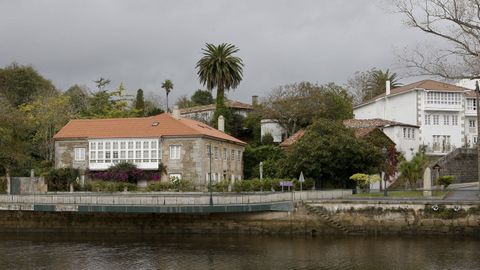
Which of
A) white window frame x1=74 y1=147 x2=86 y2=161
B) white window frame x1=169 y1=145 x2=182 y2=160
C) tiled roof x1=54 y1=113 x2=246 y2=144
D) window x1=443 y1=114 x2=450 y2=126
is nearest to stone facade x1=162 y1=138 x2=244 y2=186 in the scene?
white window frame x1=169 y1=145 x2=182 y2=160

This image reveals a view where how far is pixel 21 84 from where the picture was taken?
80062 mm

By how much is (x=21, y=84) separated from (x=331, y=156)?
49.0 m

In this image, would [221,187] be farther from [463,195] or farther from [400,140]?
[400,140]

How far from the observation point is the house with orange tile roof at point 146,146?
5566cm

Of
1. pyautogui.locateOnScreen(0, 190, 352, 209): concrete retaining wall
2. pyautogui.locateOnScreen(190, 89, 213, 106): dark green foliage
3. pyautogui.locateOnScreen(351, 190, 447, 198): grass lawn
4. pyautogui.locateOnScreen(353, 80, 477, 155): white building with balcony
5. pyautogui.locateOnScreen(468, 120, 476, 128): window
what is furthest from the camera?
pyautogui.locateOnScreen(190, 89, 213, 106): dark green foliage

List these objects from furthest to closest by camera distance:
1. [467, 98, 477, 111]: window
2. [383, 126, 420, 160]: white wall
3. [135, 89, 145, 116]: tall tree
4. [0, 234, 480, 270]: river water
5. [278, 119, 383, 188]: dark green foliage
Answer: [135, 89, 145, 116]: tall tree < [467, 98, 477, 111]: window < [383, 126, 420, 160]: white wall < [278, 119, 383, 188]: dark green foliage < [0, 234, 480, 270]: river water

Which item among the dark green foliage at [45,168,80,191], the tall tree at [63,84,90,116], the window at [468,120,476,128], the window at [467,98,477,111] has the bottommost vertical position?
the dark green foliage at [45,168,80,191]

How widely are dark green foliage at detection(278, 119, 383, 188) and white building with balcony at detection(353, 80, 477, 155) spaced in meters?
17.3

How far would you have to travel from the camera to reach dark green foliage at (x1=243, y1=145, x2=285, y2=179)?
→ 61.6 meters

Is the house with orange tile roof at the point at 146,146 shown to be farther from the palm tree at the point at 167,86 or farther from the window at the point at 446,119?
the palm tree at the point at 167,86

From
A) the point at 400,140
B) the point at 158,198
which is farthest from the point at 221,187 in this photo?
the point at 400,140

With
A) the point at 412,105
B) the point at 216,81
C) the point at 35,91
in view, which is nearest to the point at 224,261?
the point at 412,105

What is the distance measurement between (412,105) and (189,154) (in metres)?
25.9

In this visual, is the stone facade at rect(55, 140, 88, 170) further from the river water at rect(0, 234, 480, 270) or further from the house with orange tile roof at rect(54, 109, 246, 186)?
the river water at rect(0, 234, 480, 270)
